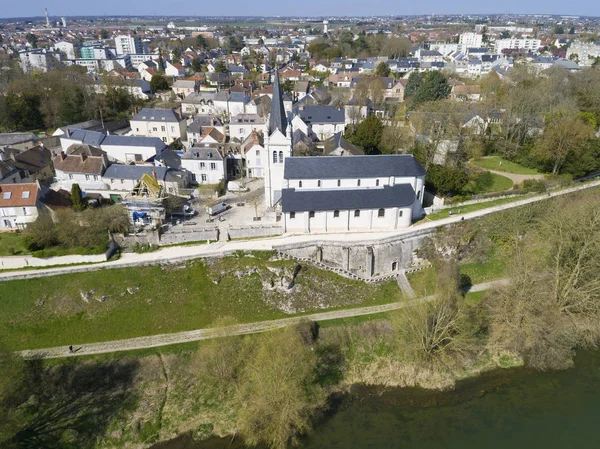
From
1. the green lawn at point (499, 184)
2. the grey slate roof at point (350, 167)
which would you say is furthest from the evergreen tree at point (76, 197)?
the green lawn at point (499, 184)

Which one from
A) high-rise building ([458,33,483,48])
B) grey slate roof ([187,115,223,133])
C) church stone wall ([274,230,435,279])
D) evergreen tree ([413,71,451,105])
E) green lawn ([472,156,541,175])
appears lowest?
church stone wall ([274,230,435,279])

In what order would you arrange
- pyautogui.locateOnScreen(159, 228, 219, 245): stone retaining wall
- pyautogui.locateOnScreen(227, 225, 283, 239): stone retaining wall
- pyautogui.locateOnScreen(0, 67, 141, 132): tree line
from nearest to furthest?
1. pyautogui.locateOnScreen(159, 228, 219, 245): stone retaining wall
2. pyautogui.locateOnScreen(227, 225, 283, 239): stone retaining wall
3. pyautogui.locateOnScreen(0, 67, 141, 132): tree line

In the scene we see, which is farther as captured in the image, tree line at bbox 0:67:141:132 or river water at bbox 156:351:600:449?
tree line at bbox 0:67:141:132

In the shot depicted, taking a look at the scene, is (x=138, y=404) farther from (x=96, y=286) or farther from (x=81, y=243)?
(x=81, y=243)

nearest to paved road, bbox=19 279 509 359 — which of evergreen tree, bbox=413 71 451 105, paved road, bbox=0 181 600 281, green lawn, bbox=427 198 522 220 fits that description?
paved road, bbox=0 181 600 281

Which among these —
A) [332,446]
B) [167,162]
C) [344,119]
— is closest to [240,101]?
[344,119]

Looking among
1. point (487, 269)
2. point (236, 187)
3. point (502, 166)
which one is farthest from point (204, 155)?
point (502, 166)

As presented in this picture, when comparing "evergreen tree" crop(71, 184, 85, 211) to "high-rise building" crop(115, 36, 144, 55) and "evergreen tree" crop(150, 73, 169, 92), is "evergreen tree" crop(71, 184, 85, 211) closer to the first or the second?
"evergreen tree" crop(150, 73, 169, 92)
